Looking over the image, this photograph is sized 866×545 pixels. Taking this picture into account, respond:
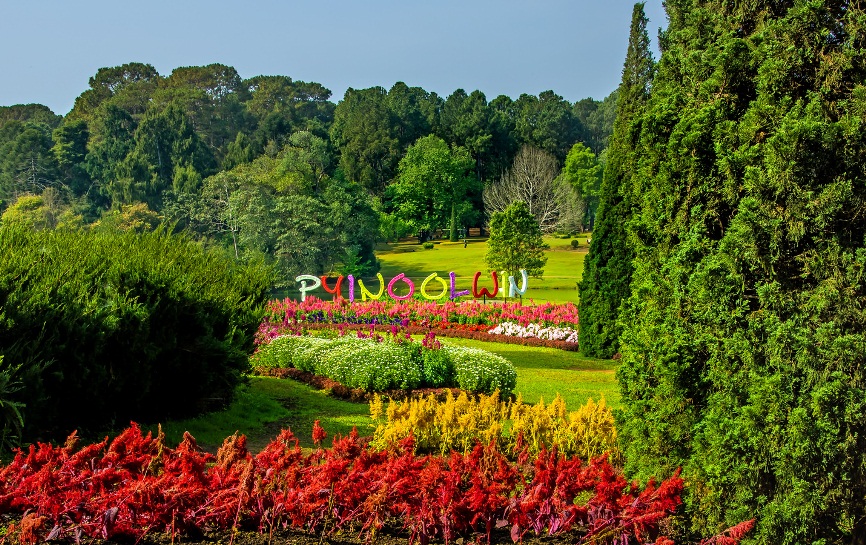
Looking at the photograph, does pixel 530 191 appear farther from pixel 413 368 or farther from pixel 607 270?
pixel 413 368

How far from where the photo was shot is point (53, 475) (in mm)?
3719

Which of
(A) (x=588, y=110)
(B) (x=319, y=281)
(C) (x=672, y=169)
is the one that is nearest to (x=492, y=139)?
(A) (x=588, y=110)

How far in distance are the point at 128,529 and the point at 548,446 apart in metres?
3.66

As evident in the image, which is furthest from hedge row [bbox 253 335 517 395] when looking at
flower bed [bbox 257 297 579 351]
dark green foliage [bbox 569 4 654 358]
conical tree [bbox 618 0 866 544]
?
flower bed [bbox 257 297 579 351]

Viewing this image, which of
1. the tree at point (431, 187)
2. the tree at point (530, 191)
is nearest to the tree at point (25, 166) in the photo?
the tree at point (431, 187)

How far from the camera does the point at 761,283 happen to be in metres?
3.99

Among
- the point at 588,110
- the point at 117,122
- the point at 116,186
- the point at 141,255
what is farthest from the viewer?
the point at 588,110

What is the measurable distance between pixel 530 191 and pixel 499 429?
165 ft

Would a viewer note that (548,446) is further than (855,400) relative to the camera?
Yes

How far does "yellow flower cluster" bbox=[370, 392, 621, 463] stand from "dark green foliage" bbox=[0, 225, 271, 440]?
234 cm

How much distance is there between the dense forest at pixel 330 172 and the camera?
146 ft

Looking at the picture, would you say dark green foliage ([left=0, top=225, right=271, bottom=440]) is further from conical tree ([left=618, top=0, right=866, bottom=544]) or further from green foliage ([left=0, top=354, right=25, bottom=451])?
conical tree ([left=618, top=0, right=866, bottom=544])

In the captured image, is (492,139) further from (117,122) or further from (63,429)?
(63,429)

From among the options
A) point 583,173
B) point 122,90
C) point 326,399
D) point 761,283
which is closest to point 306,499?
point 761,283
